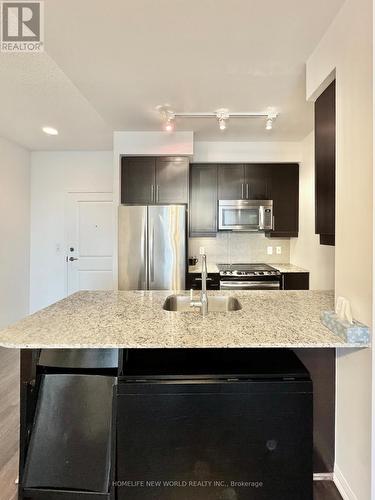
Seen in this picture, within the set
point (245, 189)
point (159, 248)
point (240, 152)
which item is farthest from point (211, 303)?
point (240, 152)

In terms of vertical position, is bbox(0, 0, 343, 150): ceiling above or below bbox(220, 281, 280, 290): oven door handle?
above

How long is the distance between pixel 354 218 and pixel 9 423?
271 centimetres

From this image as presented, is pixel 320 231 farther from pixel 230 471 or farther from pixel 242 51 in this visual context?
pixel 230 471

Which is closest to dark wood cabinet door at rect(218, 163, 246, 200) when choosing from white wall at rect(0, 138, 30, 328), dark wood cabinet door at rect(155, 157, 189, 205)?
dark wood cabinet door at rect(155, 157, 189, 205)

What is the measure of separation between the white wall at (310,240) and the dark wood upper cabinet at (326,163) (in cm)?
137

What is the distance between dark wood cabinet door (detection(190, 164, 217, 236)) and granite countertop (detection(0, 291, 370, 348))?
6.55ft

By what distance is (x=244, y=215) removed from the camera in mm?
3943

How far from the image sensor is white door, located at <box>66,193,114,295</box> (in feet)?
15.2

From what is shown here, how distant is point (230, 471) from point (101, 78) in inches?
107

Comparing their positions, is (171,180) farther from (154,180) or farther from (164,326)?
(164,326)

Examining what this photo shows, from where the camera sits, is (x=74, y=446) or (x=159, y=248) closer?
A: (x=74, y=446)

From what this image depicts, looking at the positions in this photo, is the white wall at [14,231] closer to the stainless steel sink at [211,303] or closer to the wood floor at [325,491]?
the stainless steel sink at [211,303]

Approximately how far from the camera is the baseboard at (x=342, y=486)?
4.96 ft

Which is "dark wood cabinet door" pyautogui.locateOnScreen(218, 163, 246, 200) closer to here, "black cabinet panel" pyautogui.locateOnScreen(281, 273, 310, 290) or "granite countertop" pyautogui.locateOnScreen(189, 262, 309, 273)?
"granite countertop" pyautogui.locateOnScreen(189, 262, 309, 273)
